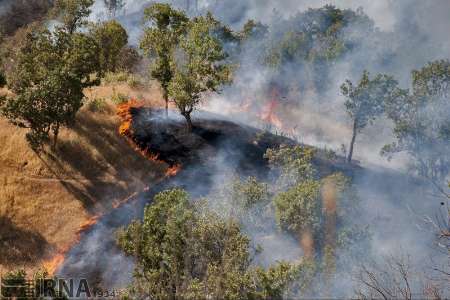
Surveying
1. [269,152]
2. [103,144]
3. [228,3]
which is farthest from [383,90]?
Answer: [228,3]

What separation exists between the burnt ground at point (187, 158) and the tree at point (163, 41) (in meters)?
2.61

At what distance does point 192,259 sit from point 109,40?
31.4 metres

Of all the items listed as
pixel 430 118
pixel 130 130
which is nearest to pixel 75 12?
pixel 130 130

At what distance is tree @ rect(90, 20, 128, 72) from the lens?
40969mm

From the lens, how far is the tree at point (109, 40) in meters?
41.0

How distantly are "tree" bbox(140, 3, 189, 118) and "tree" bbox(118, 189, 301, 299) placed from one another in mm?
16771

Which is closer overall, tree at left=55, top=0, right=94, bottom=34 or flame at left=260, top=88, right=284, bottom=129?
tree at left=55, top=0, right=94, bottom=34

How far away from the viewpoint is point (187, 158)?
31.8m

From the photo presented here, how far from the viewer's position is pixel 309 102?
53750mm

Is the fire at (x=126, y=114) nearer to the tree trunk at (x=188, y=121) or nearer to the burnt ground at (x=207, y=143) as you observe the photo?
the burnt ground at (x=207, y=143)

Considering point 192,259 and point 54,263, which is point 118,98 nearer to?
point 54,263

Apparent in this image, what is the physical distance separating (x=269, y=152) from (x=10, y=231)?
48.2ft

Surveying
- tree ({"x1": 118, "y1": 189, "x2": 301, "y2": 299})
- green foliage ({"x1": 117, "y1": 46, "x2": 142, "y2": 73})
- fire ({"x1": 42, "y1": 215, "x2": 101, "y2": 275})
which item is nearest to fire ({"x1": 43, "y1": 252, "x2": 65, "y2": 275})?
fire ({"x1": 42, "y1": 215, "x2": 101, "y2": 275})

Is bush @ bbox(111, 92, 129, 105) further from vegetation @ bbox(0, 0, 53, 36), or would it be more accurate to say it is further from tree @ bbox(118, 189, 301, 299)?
vegetation @ bbox(0, 0, 53, 36)
